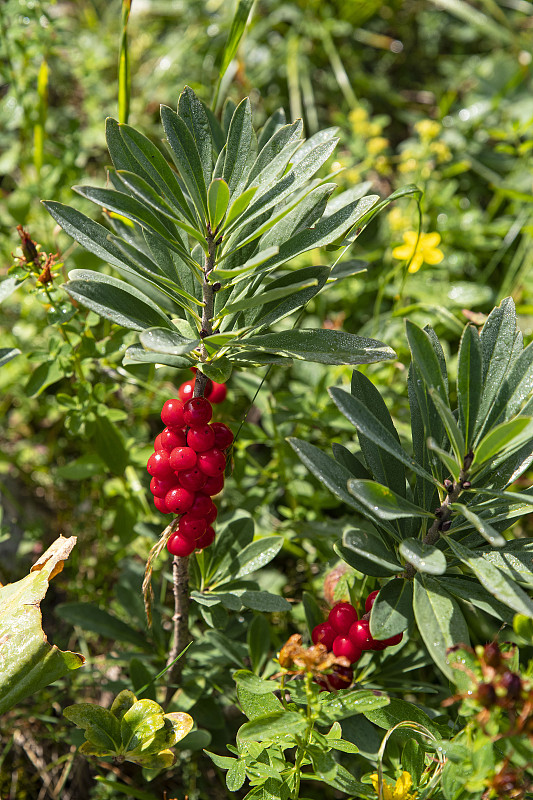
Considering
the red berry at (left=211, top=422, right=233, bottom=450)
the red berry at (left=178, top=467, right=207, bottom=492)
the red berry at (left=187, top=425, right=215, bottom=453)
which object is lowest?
the red berry at (left=178, top=467, right=207, bottom=492)

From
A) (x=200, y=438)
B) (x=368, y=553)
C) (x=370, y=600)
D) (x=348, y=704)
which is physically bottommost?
(x=348, y=704)

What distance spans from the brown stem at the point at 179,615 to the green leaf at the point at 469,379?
0.70 metres

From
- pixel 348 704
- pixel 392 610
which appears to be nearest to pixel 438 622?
pixel 392 610

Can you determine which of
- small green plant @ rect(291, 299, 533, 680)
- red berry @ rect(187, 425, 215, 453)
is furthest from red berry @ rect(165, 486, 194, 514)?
small green plant @ rect(291, 299, 533, 680)

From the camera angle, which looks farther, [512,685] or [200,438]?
[200,438]

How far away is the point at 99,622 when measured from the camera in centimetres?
186

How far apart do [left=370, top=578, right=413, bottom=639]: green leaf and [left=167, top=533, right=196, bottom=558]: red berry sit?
0.41m

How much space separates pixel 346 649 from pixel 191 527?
0.44 meters

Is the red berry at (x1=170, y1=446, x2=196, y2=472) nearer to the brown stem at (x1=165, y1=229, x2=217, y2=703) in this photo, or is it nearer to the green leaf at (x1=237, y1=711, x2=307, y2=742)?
the brown stem at (x1=165, y1=229, x2=217, y2=703)

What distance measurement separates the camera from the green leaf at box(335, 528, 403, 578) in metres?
1.21

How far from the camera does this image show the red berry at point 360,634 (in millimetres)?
1390

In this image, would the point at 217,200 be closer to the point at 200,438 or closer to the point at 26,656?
the point at 200,438

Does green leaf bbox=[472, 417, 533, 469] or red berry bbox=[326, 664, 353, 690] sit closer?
green leaf bbox=[472, 417, 533, 469]

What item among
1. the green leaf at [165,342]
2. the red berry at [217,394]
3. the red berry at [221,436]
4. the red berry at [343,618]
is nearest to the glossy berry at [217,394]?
the red berry at [217,394]
